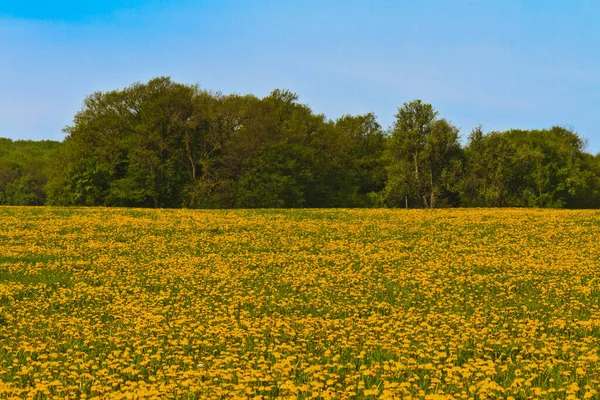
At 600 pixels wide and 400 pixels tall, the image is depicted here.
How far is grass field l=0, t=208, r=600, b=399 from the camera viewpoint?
7949mm

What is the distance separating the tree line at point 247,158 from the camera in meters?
67.1

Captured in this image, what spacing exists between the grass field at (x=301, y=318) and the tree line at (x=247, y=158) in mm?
42472

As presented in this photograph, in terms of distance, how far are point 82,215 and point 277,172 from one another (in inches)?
1359

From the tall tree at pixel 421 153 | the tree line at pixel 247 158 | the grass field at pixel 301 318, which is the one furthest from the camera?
the tall tree at pixel 421 153

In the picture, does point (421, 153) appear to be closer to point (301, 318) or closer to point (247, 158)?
point (247, 158)

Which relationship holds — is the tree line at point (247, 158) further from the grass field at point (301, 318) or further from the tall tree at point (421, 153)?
the grass field at point (301, 318)

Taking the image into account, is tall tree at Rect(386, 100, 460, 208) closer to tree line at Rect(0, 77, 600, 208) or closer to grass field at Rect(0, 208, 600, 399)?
tree line at Rect(0, 77, 600, 208)

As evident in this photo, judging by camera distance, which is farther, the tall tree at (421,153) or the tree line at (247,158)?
the tall tree at (421,153)

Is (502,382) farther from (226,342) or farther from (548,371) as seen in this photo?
(226,342)

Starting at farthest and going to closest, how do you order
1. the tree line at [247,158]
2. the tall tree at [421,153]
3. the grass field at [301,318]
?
the tall tree at [421,153] < the tree line at [247,158] < the grass field at [301,318]

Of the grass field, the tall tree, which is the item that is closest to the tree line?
the tall tree

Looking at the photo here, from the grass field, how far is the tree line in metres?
42.5

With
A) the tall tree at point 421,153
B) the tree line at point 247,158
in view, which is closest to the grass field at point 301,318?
the tree line at point 247,158

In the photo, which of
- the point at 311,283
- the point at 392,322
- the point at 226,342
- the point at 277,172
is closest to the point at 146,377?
the point at 226,342
